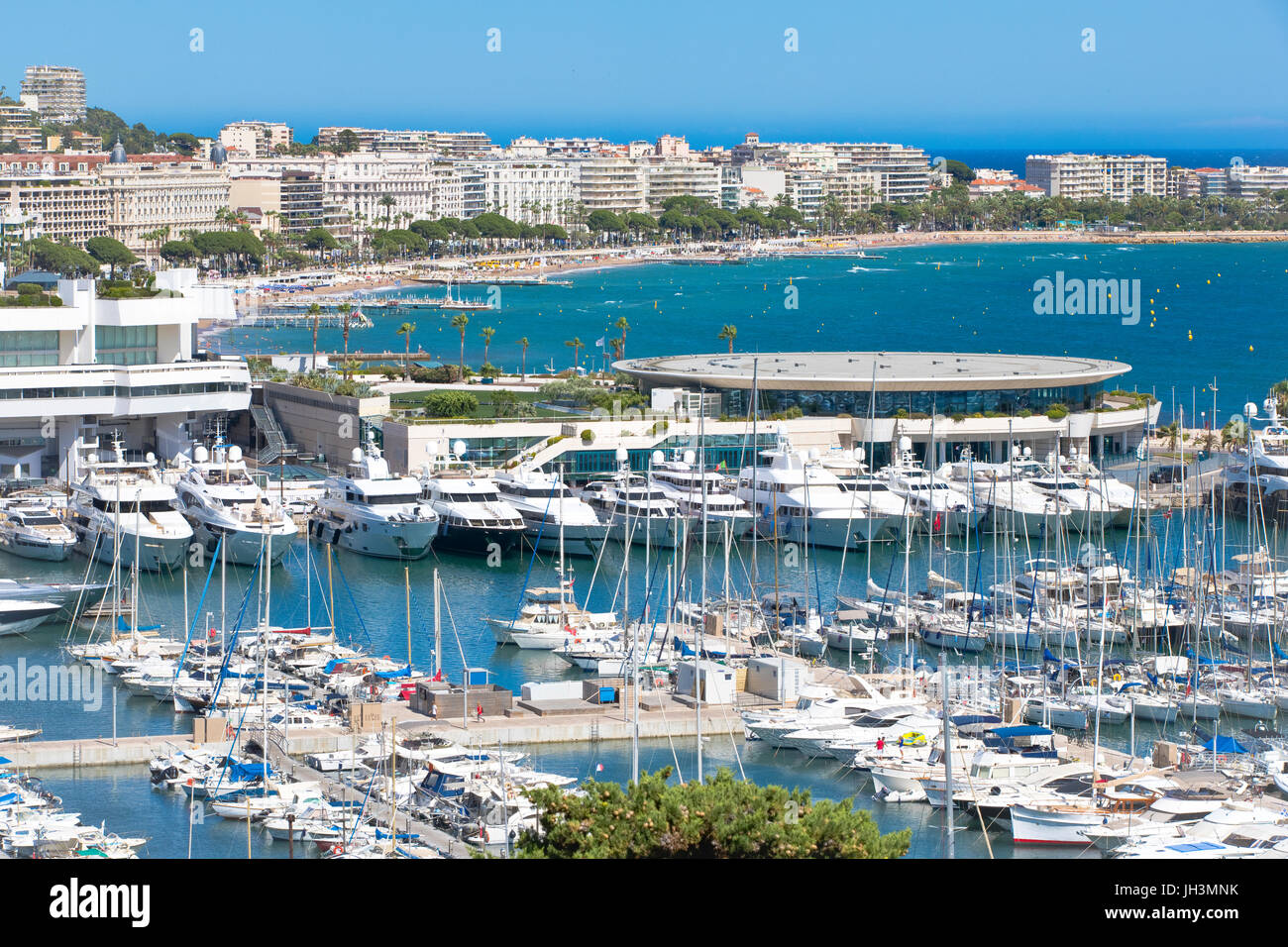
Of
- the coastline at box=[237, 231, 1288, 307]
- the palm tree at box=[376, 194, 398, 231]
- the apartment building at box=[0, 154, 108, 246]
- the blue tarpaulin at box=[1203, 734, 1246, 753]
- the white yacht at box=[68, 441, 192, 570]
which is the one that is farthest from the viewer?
the palm tree at box=[376, 194, 398, 231]

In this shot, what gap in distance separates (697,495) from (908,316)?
60635 mm

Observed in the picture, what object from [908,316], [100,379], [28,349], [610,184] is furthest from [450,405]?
[610,184]

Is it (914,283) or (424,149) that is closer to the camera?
(914,283)

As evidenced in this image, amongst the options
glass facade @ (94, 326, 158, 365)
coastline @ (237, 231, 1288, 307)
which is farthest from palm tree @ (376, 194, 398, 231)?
glass facade @ (94, 326, 158, 365)

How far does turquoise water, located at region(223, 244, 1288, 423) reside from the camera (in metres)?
66.6

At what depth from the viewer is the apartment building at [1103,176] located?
163m

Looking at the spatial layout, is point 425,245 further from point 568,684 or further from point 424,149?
point 568,684

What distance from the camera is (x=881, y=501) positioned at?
97.9 feet

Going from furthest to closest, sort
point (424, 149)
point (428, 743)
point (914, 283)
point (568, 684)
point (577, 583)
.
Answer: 1. point (424, 149)
2. point (914, 283)
3. point (577, 583)
4. point (568, 684)
5. point (428, 743)

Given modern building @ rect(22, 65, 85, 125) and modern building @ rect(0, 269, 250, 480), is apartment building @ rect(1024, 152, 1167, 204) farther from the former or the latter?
modern building @ rect(0, 269, 250, 480)

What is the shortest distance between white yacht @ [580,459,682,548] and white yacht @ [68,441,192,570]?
586cm

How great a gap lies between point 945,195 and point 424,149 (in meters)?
38.6

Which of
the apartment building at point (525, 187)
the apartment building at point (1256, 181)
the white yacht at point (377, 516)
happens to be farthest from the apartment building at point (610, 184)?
the white yacht at point (377, 516)

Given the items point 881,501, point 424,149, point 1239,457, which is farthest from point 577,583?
point 424,149
